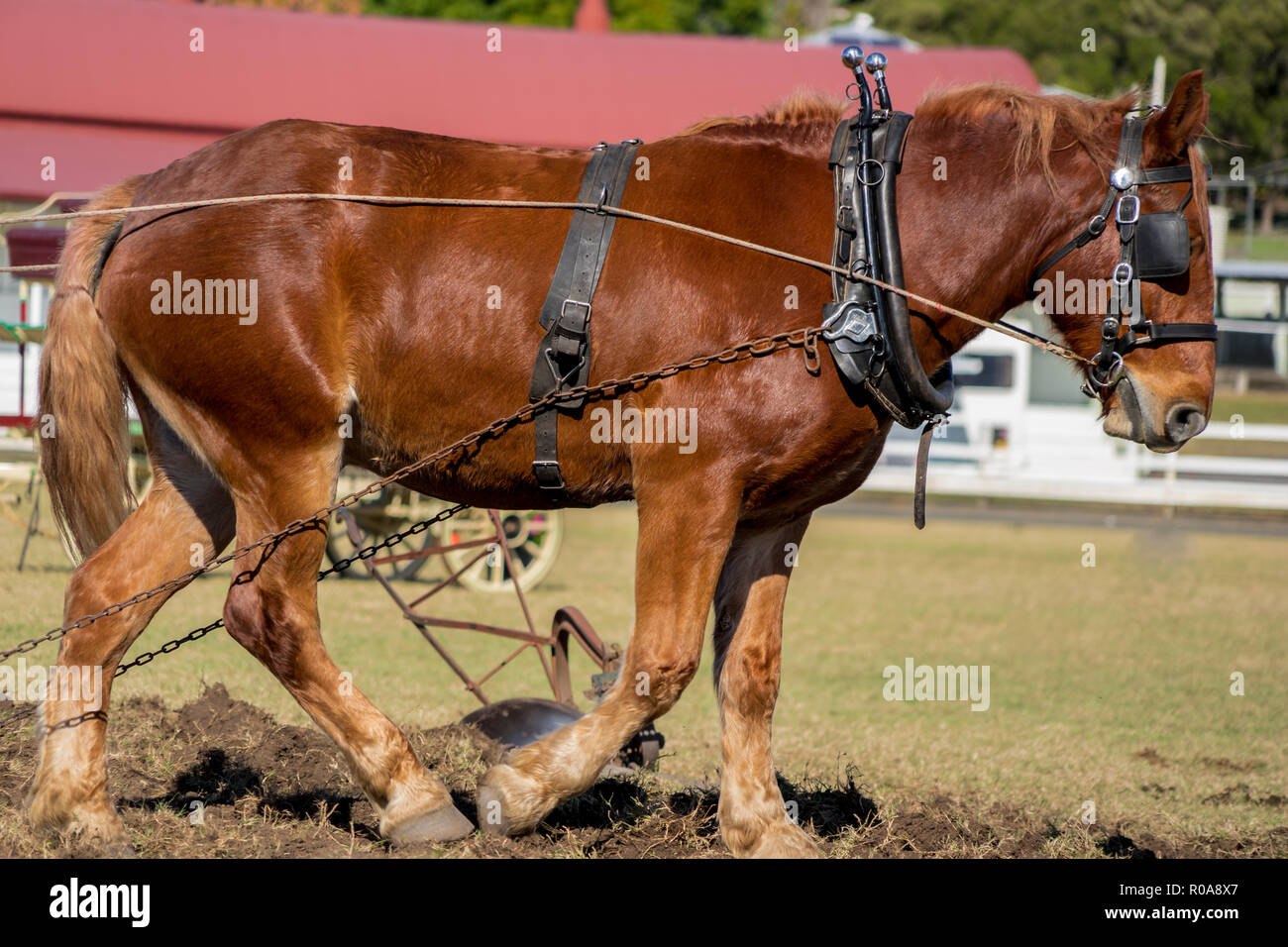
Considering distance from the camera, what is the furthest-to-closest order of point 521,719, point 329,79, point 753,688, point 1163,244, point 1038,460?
point 329,79
point 1038,460
point 521,719
point 753,688
point 1163,244

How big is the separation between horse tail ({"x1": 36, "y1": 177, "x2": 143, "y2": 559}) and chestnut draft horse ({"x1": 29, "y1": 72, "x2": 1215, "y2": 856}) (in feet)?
0.07

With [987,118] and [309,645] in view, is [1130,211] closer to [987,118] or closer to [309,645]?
[987,118]

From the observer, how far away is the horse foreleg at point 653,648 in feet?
11.8

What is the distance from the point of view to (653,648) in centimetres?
361

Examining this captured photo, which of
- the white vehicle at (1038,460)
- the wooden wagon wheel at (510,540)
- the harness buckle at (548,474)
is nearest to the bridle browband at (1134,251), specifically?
the harness buckle at (548,474)

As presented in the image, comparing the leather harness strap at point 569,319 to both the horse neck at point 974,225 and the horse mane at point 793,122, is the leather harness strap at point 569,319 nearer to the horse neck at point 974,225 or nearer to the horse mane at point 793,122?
the horse mane at point 793,122

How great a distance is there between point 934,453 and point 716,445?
50.3 feet

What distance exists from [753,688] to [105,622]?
1965 millimetres

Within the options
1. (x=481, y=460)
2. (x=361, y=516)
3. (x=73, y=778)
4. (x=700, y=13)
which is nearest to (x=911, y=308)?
(x=481, y=460)

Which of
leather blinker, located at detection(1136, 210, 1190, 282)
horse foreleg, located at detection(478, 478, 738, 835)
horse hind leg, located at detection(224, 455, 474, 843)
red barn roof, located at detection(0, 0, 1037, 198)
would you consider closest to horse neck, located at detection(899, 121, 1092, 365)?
leather blinker, located at detection(1136, 210, 1190, 282)

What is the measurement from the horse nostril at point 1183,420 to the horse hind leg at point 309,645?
7.40ft

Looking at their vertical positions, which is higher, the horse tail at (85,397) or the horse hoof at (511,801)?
the horse tail at (85,397)

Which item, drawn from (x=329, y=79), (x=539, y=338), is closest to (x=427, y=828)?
(x=539, y=338)
